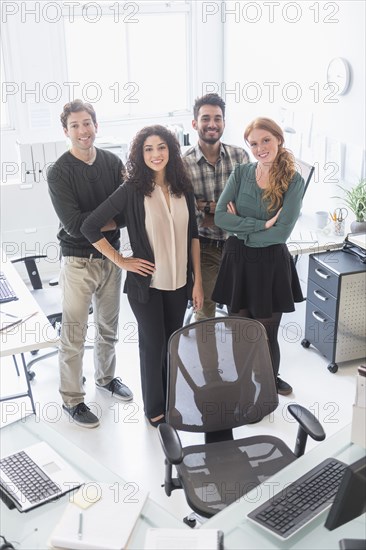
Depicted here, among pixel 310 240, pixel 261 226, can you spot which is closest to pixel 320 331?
pixel 310 240

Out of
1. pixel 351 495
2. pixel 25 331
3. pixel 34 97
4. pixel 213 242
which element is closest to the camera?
pixel 351 495

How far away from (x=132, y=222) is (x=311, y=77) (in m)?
2.22

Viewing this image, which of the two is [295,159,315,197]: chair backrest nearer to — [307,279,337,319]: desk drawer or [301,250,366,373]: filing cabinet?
[301,250,366,373]: filing cabinet

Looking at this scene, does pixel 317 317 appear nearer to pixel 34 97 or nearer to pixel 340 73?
pixel 340 73

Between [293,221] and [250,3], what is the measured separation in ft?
9.68

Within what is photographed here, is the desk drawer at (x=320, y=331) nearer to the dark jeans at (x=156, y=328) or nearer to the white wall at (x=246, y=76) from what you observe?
the white wall at (x=246, y=76)

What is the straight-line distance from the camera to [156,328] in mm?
3418

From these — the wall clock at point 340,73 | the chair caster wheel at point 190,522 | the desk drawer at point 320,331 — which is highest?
the wall clock at point 340,73

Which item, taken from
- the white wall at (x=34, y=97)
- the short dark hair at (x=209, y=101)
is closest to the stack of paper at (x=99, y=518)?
the short dark hair at (x=209, y=101)

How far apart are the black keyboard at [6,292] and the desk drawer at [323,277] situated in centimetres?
192

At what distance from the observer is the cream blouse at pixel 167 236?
3.23 meters

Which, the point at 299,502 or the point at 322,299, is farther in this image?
the point at 322,299

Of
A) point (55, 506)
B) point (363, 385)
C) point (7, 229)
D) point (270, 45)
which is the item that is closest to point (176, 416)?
point (55, 506)

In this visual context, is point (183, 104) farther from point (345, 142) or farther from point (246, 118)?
point (345, 142)
